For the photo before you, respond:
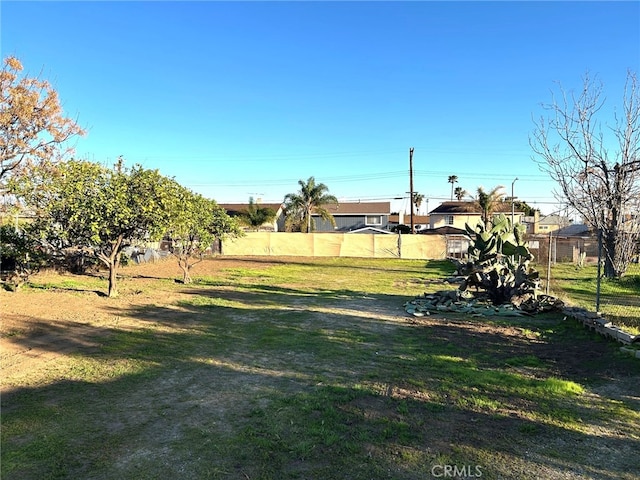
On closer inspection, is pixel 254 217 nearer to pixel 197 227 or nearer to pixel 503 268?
pixel 197 227

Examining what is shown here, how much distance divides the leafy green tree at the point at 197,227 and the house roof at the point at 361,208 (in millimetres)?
42422

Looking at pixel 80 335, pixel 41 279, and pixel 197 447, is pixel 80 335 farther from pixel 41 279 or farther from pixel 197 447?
pixel 41 279

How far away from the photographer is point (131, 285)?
1378 cm

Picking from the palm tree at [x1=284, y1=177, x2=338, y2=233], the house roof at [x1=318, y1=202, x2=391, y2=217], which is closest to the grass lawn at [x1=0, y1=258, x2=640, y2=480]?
the palm tree at [x1=284, y1=177, x2=338, y2=233]

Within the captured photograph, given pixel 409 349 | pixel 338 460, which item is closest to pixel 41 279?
pixel 409 349

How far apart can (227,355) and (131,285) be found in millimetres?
8808

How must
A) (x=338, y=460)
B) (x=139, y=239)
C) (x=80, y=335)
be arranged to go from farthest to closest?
(x=139, y=239) → (x=80, y=335) → (x=338, y=460)

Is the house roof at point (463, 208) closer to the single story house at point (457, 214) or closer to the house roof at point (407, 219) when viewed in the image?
the single story house at point (457, 214)

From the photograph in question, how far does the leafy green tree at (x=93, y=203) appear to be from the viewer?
9.93m

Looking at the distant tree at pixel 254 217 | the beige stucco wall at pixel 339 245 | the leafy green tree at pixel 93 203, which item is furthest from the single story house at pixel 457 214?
the leafy green tree at pixel 93 203

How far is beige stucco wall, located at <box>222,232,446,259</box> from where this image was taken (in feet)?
101

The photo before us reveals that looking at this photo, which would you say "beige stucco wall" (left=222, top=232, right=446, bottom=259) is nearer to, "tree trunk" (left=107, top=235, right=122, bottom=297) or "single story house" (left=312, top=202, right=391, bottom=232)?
"tree trunk" (left=107, top=235, right=122, bottom=297)

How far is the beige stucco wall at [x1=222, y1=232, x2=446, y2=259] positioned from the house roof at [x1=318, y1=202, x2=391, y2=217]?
25593 millimetres

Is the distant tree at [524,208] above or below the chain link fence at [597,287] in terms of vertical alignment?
above
